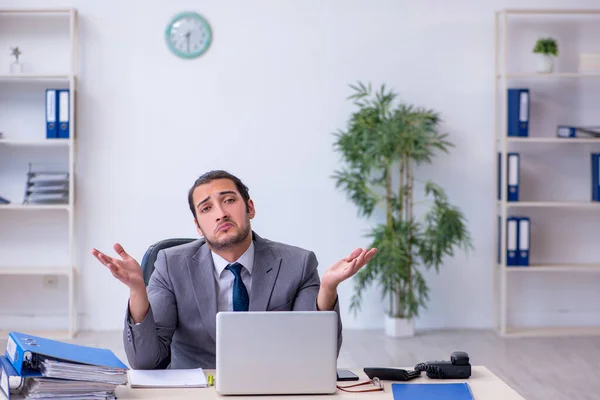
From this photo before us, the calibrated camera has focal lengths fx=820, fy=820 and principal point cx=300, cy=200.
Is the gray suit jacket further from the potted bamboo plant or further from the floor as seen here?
the potted bamboo plant

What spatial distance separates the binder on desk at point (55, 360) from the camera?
6.45ft

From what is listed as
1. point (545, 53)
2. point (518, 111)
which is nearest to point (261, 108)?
point (518, 111)

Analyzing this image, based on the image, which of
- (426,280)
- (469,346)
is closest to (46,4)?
(426,280)

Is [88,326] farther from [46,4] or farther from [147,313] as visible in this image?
[147,313]

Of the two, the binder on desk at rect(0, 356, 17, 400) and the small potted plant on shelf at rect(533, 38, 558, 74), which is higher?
the small potted plant on shelf at rect(533, 38, 558, 74)

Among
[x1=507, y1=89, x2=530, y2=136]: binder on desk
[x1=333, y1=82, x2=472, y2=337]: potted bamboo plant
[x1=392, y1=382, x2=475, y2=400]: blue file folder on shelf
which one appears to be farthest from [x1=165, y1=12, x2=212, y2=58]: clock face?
[x1=392, y1=382, x2=475, y2=400]: blue file folder on shelf

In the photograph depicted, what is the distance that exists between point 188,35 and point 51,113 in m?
1.08

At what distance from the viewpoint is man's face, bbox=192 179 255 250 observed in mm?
2594

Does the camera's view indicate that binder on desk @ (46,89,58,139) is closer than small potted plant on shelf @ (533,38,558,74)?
Yes

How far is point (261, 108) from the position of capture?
19.1 ft

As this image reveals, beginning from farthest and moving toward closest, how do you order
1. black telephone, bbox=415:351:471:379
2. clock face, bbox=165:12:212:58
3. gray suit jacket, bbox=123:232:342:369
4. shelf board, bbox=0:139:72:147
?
clock face, bbox=165:12:212:58 → shelf board, bbox=0:139:72:147 → gray suit jacket, bbox=123:232:342:369 → black telephone, bbox=415:351:471:379

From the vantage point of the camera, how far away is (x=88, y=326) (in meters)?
5.80

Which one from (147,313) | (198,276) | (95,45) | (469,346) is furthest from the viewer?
(95,45)

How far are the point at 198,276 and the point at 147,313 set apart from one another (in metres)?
0.32
